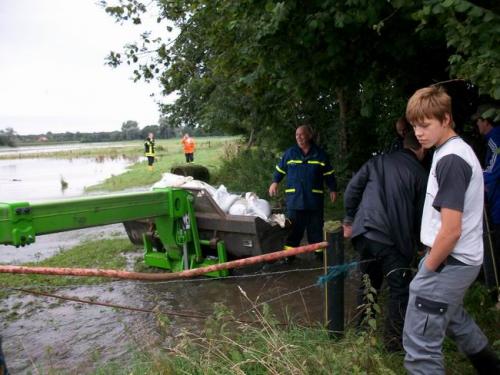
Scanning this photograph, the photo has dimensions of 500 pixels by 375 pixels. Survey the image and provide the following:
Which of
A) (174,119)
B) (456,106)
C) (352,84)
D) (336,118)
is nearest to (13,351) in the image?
(352,84)

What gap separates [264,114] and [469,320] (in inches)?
353

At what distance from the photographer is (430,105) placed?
97.2 inches

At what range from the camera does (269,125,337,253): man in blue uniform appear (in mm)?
6258

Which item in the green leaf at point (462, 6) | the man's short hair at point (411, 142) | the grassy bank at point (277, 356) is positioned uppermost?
the green leaf at point (462, 6)

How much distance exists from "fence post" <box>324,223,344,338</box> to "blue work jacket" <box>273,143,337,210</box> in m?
3.07

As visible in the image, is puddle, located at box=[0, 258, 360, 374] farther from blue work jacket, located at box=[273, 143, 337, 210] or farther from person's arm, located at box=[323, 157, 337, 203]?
person's arm, located at box=[323, 157, 337, 203]

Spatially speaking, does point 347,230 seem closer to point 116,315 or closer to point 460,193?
point 460,193

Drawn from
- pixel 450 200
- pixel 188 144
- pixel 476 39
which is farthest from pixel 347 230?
pixel 188 144

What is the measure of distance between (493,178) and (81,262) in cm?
Result: 568

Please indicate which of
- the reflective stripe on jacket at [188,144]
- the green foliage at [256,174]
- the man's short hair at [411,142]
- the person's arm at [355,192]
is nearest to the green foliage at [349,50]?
the man's short hair at [411,142]

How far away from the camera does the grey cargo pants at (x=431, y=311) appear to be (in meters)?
2.47

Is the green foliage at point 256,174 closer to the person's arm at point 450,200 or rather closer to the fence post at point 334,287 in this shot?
the fence post at point 334,287

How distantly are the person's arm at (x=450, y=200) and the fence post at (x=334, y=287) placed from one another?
0.81 metres

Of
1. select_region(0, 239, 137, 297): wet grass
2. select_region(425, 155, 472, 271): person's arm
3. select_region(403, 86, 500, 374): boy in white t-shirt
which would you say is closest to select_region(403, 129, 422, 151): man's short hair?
select_region(403, 86, 500, 374): boy in white t-shirt
